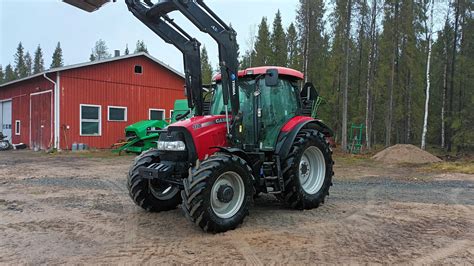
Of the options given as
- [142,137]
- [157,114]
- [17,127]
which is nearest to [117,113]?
[157,114]

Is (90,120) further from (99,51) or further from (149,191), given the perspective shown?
(99,51)

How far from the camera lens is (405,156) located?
1739 centimetres

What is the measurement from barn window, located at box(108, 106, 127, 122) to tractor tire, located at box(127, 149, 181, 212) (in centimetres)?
1559

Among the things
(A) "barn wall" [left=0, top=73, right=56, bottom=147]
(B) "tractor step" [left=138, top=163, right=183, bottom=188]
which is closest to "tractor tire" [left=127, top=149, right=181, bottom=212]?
(B) "tractor step" [left=138, top=163, right=183, bottom=188]

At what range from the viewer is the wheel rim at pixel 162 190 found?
6410mm

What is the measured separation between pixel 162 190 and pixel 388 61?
1059 inches

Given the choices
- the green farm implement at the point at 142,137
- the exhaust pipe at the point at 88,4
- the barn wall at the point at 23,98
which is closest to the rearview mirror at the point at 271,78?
the exhaust pipe at the point at 88,4

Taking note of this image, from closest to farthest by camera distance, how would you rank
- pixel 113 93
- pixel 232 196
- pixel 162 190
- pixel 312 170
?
pixel 232 196 → pixel 162 190 → pixel 312 170 → pixel 113 93

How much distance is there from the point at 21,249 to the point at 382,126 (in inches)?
1567

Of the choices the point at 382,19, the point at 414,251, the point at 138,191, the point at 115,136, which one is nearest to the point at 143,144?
the point at 115,136

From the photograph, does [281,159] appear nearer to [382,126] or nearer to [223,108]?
[223,108]

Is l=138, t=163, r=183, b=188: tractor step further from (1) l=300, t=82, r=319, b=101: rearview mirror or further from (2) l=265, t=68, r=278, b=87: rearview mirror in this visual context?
(1) l=300, t=82, r=319, b=101: rearview mirror

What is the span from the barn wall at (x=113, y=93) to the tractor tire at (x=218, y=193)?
636 inches

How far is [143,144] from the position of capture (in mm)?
18000
